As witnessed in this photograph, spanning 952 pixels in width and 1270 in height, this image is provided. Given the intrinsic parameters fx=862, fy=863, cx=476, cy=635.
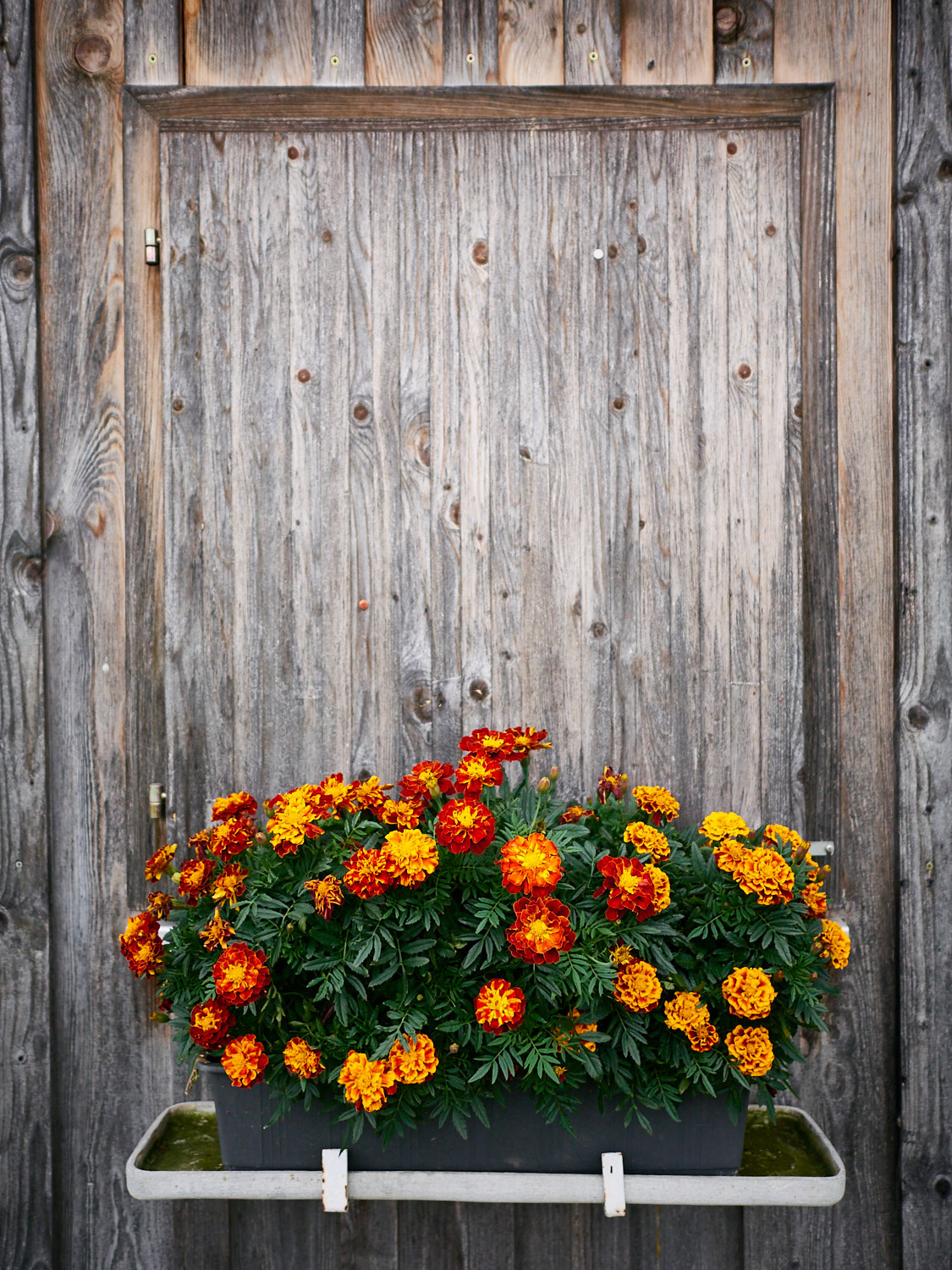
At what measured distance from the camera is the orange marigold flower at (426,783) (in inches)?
53.9

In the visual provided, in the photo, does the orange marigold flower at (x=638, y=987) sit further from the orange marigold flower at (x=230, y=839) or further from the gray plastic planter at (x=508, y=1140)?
the orange marigold flower at (x=230, y=839)

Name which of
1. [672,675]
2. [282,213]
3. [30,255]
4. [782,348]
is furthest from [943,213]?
[30,255]

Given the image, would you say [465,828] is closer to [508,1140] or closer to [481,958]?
[481,958]

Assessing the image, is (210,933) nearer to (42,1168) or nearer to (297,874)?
(297,874)

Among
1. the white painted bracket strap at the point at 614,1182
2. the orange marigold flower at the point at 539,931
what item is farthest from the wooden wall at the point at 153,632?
the orange marigold flower at the point at 539,931

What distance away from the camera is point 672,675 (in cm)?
174

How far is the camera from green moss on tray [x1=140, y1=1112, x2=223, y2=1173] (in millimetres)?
1526

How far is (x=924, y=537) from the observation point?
5.72 feet

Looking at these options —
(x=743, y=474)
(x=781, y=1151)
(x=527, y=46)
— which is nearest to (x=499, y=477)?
(x=743, y=474)

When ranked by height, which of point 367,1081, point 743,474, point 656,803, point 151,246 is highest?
point 151,246

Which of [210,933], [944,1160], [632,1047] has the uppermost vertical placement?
[210,933]

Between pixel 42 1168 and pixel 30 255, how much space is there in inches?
71.6

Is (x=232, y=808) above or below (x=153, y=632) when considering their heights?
below

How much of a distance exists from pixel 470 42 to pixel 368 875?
1.61 meters
